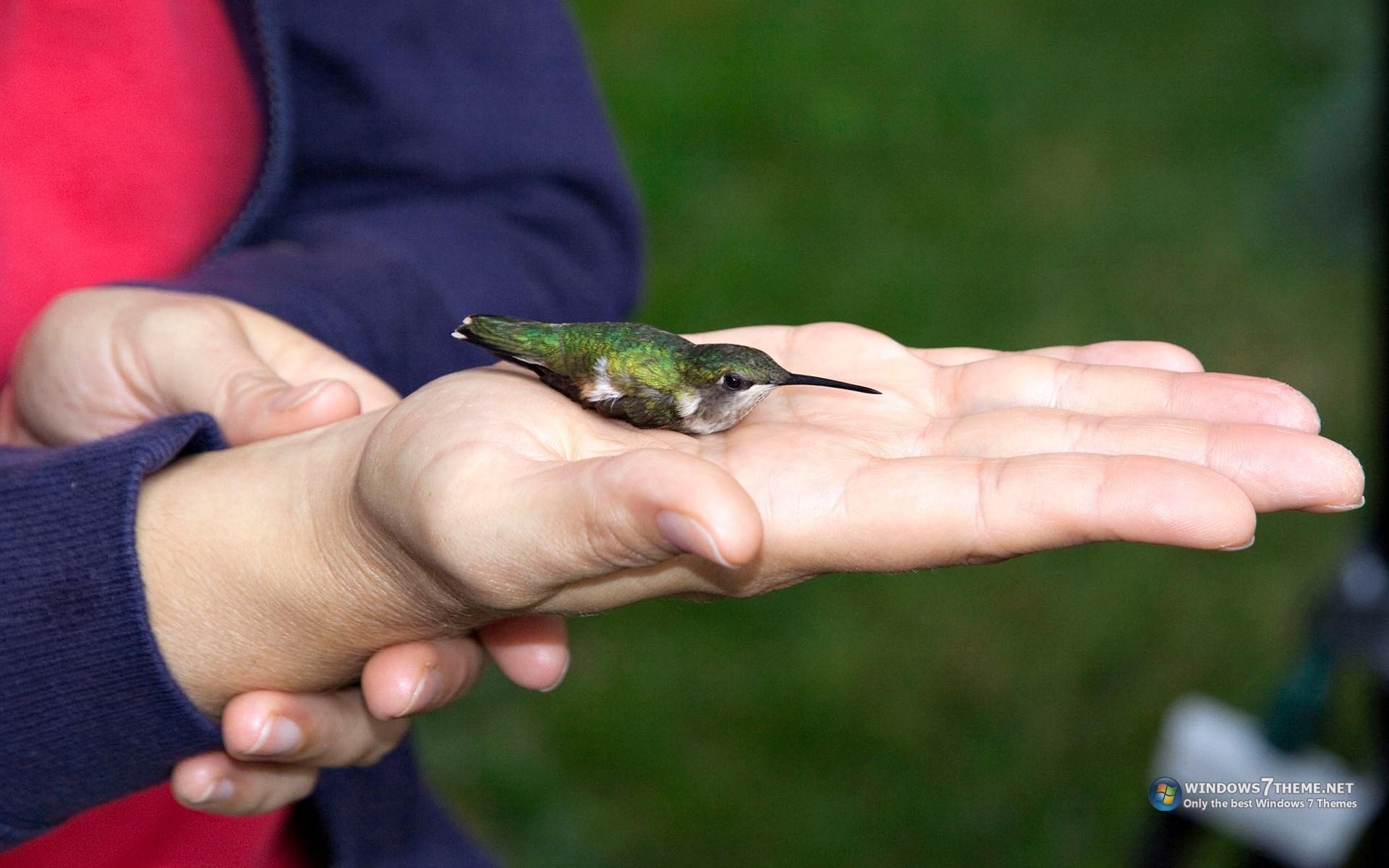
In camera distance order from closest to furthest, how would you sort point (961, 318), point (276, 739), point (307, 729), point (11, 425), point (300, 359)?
point (276, 739) → point (307, 729) → point (300, 359) → point (11, 425) → point (961, 318)

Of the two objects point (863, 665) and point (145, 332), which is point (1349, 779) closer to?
point (863, 665)

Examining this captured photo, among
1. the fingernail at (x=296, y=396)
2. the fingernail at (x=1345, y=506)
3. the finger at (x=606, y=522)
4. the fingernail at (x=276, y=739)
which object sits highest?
the fingernail at (x=1345, y=506)

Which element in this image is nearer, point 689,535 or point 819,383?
point 689,535

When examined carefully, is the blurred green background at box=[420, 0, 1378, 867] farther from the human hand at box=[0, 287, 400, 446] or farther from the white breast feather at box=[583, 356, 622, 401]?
the human hand at box=[0, 287, 400, 446]

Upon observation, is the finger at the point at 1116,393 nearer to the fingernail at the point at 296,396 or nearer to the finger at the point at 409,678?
the finger at the point at 409,678

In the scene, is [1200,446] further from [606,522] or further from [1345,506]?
[606,522]

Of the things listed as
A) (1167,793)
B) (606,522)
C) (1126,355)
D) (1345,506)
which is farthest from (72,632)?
(1167,793)

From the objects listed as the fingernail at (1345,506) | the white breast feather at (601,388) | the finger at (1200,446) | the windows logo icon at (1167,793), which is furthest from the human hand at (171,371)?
the windows logo icon at (1167,793)
